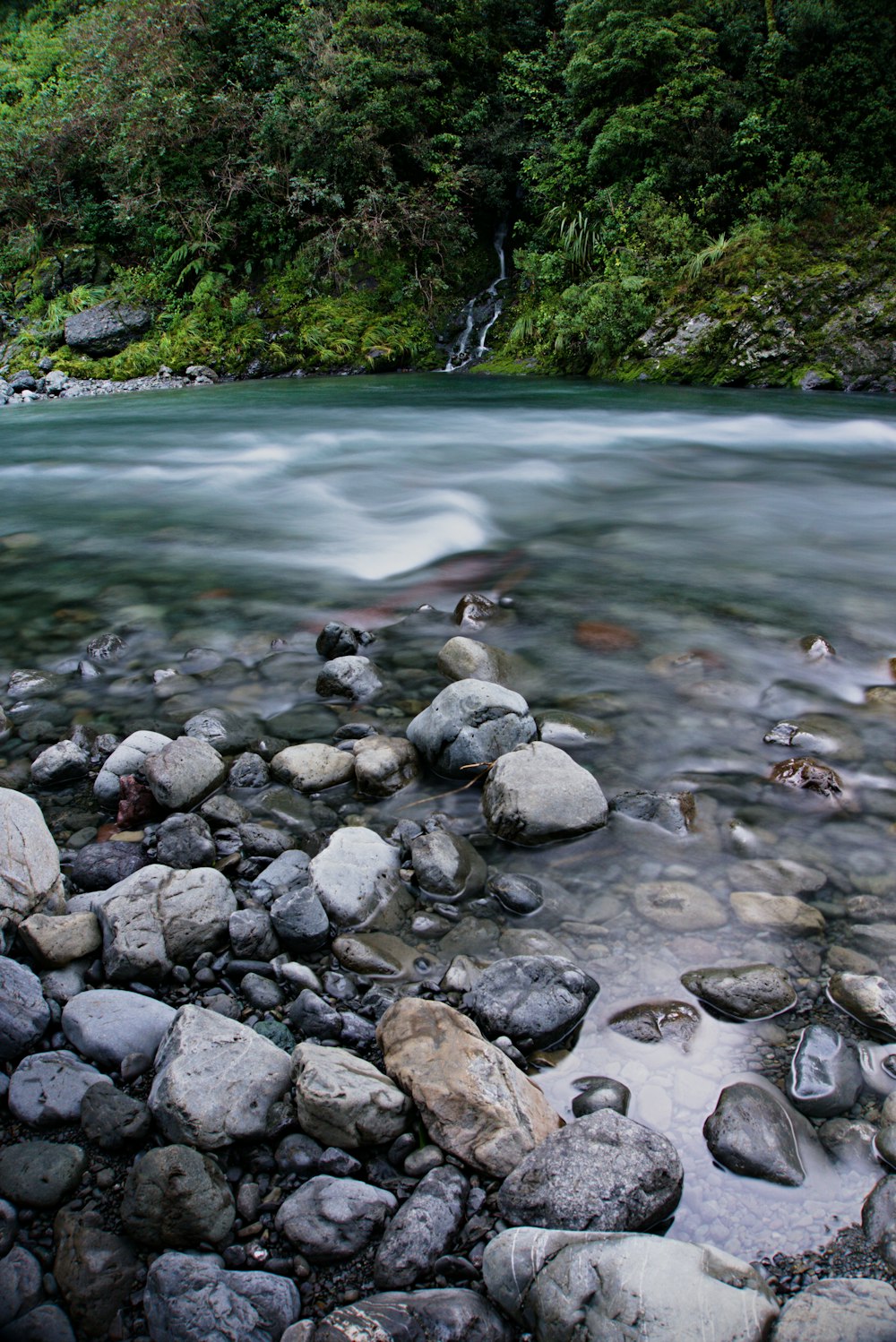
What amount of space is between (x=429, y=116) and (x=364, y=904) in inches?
824

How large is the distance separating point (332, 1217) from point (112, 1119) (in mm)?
513

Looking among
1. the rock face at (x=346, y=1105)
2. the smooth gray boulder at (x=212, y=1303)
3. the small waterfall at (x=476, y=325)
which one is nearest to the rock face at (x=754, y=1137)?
the rock face at (x=346, y=1105)

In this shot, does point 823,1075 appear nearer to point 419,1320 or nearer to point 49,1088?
point 419,1320

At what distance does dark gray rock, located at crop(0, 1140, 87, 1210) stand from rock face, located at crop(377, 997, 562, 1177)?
2.15 ft

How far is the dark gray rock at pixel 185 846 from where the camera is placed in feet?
8.09

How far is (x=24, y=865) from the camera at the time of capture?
2.19m

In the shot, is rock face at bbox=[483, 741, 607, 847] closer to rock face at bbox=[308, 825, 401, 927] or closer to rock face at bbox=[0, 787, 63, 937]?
rock face at bbox=[308, 825, 401, 927]

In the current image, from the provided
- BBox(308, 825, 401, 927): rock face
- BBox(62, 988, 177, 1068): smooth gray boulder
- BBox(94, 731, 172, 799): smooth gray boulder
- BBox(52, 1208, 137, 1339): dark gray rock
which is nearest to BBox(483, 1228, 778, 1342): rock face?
BBox(52, 1208, 137, 1339): dark gray rock

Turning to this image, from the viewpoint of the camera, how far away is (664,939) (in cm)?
217

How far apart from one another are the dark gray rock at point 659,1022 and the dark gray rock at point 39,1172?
1215 millimetres

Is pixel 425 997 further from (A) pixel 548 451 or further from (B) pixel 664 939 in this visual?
(A) pixel 548 451

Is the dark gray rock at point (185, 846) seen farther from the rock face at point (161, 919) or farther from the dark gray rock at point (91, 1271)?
the dark gray rock at point (91, 1271)

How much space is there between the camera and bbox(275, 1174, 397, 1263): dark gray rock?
56.0 inches

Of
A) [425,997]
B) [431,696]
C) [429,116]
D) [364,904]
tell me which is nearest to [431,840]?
[364,904]
